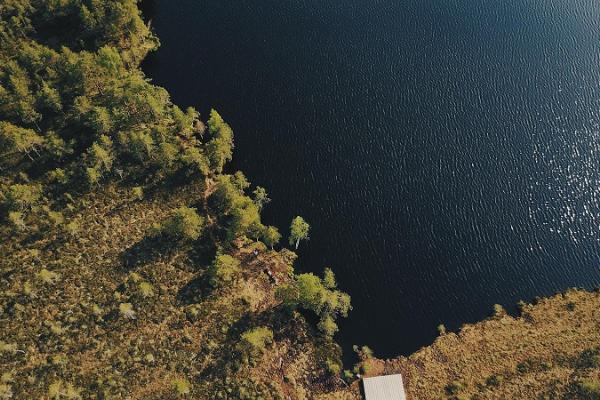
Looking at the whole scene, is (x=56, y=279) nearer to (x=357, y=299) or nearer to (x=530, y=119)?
(x=357, y=299)

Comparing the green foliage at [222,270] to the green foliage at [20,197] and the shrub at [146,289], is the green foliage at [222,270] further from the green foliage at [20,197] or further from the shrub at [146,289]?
the green foliage at [20,197]

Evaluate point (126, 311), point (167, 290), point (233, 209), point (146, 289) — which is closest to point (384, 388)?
point (167, 290)

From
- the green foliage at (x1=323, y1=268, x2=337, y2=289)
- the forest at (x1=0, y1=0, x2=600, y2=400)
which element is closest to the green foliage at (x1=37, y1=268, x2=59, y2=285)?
the forest at (x1=0, y1=0, x2=600, y2=400)

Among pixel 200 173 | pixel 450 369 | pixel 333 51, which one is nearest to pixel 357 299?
pixel 450 369

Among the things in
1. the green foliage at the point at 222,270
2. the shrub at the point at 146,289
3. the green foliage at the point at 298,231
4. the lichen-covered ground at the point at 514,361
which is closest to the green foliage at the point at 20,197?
the shrub at the point at 146,289

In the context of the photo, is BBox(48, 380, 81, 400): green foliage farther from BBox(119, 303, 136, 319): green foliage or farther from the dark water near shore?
the dark water near shore

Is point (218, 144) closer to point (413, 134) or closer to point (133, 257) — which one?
point (133, 257)
